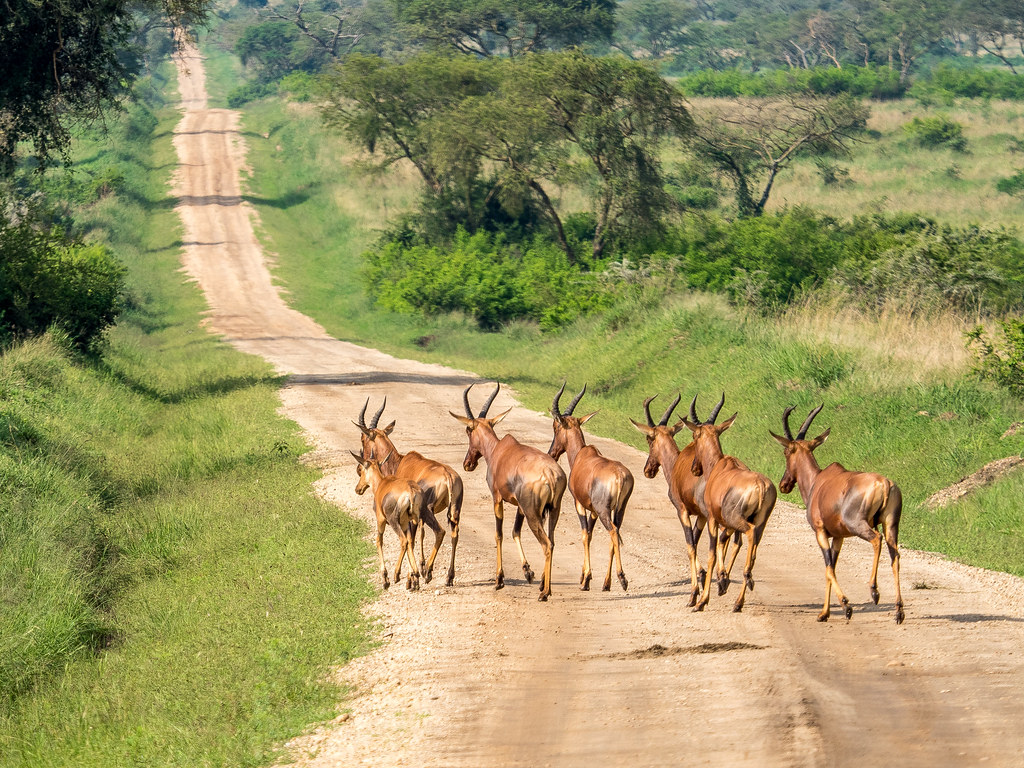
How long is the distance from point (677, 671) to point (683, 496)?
2077 millimetres

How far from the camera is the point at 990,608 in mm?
8758

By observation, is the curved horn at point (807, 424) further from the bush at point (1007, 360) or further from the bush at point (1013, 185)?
the bush at point (1013, 185)

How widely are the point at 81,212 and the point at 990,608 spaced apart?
44167mm

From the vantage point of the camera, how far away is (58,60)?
2034cm

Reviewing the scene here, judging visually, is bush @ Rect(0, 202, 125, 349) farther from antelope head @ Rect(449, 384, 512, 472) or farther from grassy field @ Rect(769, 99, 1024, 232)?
grassy field @ Rect(769, 99, 1024, 232)

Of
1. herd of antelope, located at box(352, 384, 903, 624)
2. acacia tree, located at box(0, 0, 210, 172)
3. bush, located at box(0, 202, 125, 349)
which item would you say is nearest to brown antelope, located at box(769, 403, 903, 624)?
herd of antelope, located at box(352, 384, 903, 624)

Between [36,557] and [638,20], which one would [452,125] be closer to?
[36,557]

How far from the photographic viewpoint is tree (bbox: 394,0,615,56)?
5619 cm

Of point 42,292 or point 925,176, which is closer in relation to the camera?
point 42,292

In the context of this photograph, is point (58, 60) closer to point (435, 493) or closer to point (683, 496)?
point (435, 493)

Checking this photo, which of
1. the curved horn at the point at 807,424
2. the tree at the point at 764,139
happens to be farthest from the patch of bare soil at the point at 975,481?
the tree at the point at 764,139

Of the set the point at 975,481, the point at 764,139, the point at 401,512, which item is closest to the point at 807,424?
the point at 401,512

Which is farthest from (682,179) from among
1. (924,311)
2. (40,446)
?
(40,446)

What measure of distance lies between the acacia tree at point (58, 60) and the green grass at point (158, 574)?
4398mm
